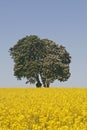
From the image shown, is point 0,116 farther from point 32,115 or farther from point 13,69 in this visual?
point 13,69

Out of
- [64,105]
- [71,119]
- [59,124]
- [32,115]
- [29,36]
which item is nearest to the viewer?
[59,124]

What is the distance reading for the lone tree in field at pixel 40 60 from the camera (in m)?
66.7

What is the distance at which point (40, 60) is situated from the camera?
225 ft

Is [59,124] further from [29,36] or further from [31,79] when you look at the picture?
[29,36]

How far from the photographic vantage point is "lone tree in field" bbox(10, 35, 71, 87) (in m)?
66.7

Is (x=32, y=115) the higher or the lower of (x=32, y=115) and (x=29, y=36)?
the lower

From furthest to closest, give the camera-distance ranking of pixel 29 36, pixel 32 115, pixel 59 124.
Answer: pixel 29 36, pixel 32 115, pixel 59 124

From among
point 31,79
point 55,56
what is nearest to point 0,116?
point 31,79

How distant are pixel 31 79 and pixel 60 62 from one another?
569cm

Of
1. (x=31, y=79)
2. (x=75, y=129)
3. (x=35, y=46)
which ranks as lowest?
(x=75, y=129)

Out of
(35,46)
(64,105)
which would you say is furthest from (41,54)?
(64,105)

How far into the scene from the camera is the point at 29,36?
70.9 meters

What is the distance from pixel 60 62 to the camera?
226 feet

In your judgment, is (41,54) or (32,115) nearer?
(32,115)
